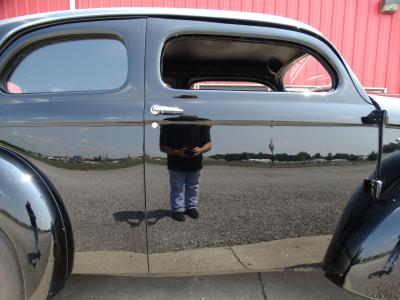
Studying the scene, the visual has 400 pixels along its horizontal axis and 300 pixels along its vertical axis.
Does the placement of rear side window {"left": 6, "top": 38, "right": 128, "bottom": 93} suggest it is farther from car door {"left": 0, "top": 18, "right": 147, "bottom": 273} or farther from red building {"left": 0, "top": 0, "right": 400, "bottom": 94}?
red building {"left": 0, "top": 0, "right": 400, "bottom": 94}

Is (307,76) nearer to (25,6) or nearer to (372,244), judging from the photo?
(372,244)

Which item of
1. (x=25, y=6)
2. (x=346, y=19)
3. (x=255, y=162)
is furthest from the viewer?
(x=346, y=19)

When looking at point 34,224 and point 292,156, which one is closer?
point 34,224

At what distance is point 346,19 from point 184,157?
5.32m

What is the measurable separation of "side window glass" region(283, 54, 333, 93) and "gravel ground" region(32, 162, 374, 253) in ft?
1.67

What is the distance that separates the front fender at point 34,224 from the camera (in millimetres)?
1629

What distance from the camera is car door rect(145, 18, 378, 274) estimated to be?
173 cm

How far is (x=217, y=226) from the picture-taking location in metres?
1.81

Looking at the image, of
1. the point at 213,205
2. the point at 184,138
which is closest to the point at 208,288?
the point at 213,205

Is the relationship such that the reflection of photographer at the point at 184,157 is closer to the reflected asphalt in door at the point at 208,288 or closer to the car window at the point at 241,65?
the car window at the point at 241,65

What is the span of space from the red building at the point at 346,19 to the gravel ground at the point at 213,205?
4522mm

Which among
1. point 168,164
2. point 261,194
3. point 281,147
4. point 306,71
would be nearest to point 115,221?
point 168,164

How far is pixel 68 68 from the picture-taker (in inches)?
72.1

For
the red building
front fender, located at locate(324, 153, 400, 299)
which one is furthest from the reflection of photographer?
the red building
